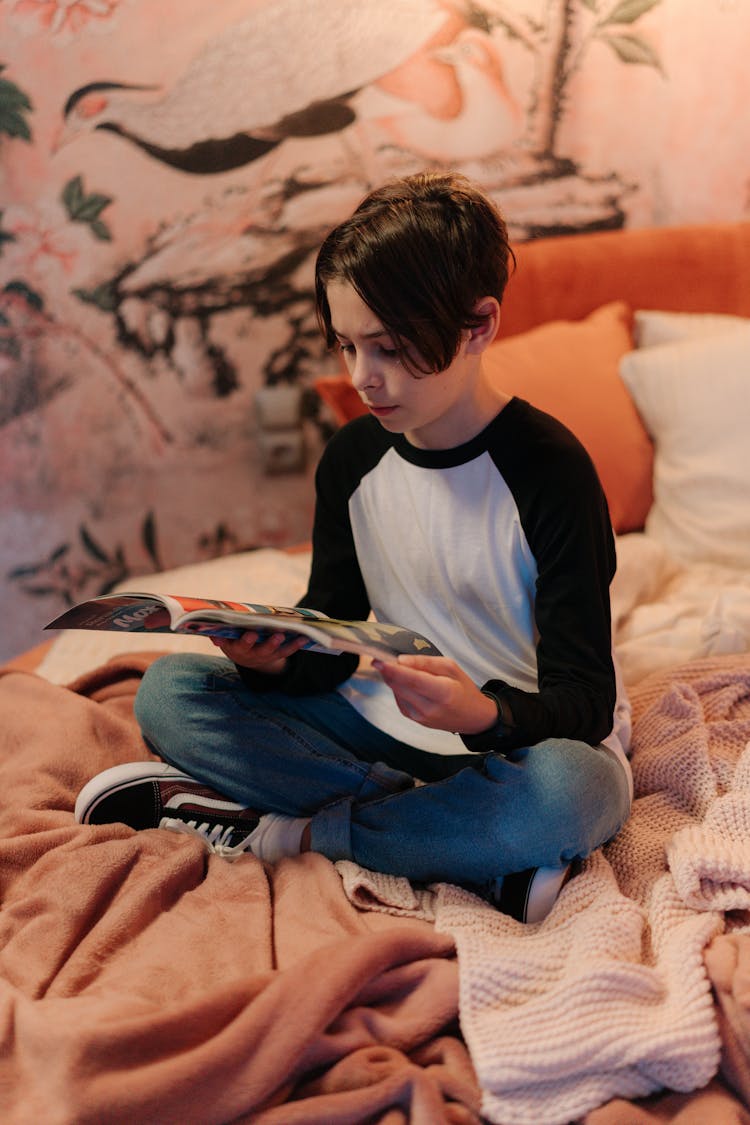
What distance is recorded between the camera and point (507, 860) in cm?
103

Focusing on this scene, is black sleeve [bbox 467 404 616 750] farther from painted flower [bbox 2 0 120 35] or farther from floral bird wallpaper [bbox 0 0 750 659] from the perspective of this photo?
painted flower [bbox 2 0 120 35]

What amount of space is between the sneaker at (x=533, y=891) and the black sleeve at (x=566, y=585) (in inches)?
4.9

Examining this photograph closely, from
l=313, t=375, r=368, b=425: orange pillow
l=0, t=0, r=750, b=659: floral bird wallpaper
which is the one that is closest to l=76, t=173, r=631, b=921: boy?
l=313, t=375, r=368, b=425: orange pillow

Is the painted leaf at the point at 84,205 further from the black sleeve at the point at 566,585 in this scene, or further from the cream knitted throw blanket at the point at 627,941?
the cream knitted throw blanket at the point at 627,941

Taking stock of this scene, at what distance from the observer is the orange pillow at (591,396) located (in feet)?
5.48

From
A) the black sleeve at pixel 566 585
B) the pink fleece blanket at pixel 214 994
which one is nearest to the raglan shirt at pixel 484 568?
the black sleeve at pixel 566 585

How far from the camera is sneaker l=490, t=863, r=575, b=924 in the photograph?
3.37 feet

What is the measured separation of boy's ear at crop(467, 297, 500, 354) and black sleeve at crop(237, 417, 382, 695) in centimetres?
20

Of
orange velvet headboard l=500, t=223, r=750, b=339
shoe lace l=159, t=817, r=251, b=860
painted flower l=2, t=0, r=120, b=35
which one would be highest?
painted flower l=2, t=0, r=120, b=35

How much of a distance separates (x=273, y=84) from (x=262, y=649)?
3.81 ft

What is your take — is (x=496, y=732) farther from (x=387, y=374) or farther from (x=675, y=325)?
(x=675, y=325)

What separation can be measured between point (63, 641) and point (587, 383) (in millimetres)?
942

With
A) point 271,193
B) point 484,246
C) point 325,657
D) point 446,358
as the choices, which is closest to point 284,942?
point 325,657

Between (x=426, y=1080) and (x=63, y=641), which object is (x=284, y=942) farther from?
(x=63, y=641)
